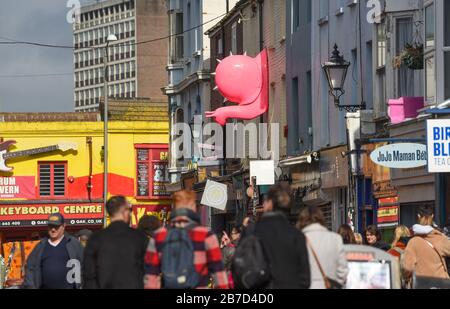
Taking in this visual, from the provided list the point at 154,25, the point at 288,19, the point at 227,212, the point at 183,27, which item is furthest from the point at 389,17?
the point at 154,25

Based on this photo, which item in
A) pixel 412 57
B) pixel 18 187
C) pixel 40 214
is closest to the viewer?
pixel 412 57

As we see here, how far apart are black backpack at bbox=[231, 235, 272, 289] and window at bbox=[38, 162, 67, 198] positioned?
4948cm

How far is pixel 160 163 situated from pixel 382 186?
3403 cm

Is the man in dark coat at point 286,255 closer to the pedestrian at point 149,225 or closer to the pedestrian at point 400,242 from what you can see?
the pedestrian at point 149,225

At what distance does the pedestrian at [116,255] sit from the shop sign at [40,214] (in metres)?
46.9

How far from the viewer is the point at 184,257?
13.5m

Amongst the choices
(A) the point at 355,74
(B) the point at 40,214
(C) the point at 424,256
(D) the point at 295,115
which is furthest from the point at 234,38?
(C) the point at 424,256

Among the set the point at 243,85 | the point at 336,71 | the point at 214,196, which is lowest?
the point at 214,196

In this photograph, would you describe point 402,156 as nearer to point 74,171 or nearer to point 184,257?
point 184,257

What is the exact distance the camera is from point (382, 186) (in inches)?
1182

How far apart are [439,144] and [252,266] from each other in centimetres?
914

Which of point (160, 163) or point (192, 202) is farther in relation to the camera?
point (160, 163)

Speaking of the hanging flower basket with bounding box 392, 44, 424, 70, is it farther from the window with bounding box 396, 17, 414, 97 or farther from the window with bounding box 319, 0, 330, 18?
the window with bounding box 319, 0, 330, 18
